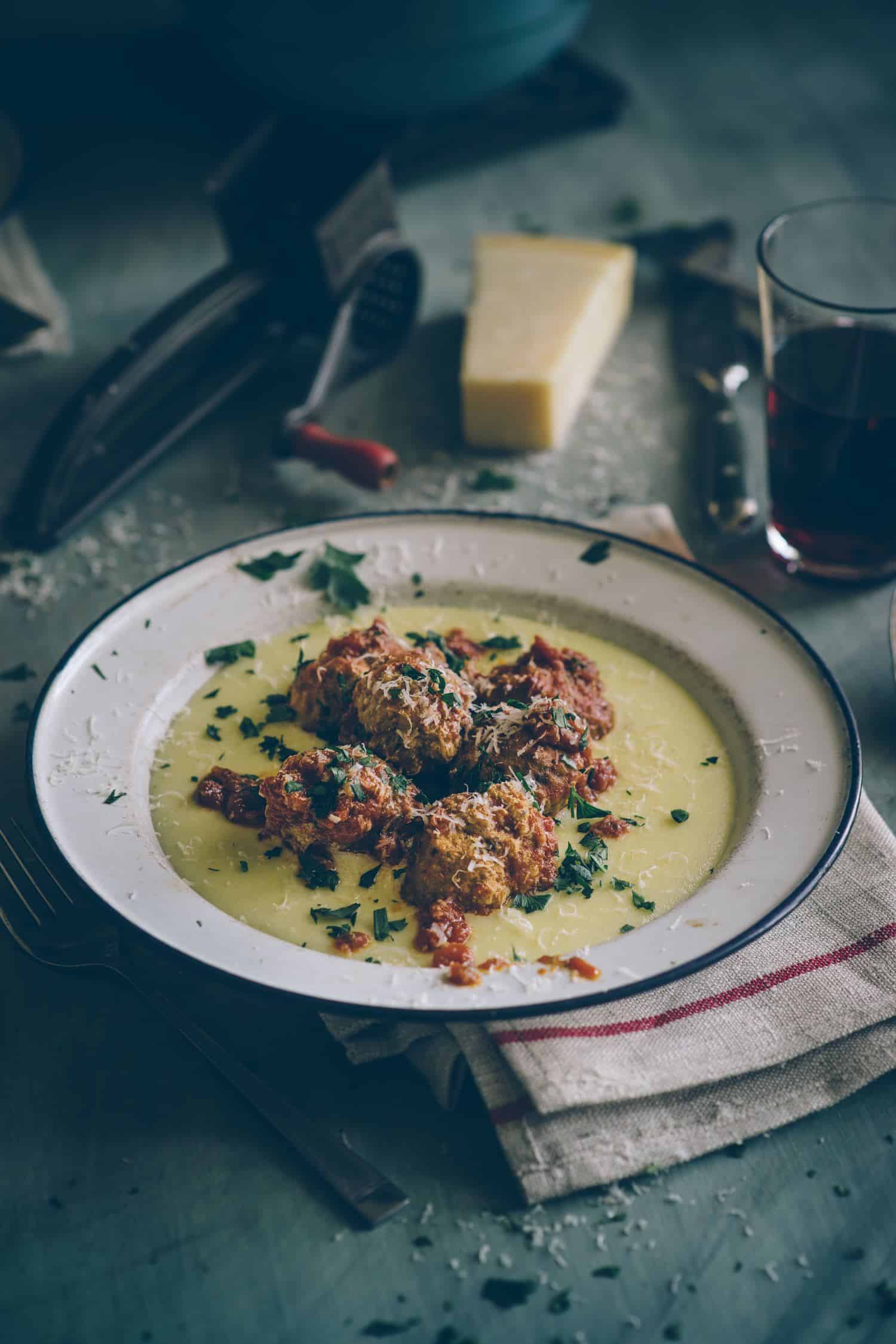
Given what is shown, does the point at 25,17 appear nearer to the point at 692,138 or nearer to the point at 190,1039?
the point at 692,138

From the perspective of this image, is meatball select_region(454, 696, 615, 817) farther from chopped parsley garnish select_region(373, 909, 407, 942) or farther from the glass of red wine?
the glass of red wine

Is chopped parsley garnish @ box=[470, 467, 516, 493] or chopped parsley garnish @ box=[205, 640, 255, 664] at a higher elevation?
chopped parsley garnish @ box=[205, 640, 255, 664]

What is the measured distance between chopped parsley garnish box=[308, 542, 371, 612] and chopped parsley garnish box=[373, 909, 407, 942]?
67 cm

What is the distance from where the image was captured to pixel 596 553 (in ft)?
7.32

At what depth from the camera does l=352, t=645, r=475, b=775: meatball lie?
180 centimetres

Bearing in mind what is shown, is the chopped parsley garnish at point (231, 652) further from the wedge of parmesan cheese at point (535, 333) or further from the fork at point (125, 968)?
the wedge of parmesan cheese at point (535, 333)

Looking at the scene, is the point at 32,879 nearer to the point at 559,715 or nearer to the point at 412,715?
the point at 412,715

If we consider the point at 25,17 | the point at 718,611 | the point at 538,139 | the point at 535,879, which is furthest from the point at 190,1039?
the point at 25,17

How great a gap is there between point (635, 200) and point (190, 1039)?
2.64 m

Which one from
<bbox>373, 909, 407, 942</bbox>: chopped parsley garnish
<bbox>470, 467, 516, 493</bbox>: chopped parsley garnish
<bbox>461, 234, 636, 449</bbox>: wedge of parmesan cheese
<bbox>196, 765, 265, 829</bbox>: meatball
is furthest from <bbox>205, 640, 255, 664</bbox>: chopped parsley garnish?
<bbox>461, 234, 636, 449</bbox>: wedge of parmesan cheese

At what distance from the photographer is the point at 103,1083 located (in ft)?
5.50

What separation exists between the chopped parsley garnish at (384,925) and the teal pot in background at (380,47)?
2.08 m

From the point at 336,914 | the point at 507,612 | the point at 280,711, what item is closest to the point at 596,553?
the point at 507,612

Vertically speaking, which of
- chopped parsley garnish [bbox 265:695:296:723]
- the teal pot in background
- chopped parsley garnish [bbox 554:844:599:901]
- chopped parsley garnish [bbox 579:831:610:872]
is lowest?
chopped parsley garnish [bbox 579:831:610:872]
